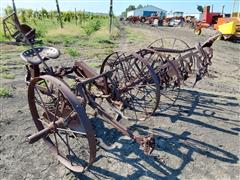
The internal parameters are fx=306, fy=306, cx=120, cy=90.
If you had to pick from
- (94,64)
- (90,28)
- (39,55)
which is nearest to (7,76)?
(94,64)

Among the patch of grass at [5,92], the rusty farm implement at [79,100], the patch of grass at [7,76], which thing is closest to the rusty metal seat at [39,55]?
the rusty farm implement at [79,100]

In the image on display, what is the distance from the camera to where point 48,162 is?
3709mm

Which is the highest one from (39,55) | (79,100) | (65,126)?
(39,55)

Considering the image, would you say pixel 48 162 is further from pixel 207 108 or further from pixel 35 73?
pixel 207 108

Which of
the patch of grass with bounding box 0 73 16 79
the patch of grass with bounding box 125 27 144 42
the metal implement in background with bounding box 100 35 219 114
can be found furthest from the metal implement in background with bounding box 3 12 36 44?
the patch of grass with bounding box 125 27 144 42

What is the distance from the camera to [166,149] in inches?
159

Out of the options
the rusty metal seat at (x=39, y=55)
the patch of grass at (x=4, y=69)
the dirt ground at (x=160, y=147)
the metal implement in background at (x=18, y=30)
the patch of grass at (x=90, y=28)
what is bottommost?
the dirt ground at (x=160, y=147)

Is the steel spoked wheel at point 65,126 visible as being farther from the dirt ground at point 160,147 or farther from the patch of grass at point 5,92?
the patch of grass at point 5,92

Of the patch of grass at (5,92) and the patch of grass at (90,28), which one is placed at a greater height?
the patch of grass at (90,28)

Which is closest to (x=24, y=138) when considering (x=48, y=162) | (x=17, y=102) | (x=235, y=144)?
(x=48, y=162)

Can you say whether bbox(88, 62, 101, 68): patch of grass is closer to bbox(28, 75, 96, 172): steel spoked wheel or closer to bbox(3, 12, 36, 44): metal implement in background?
bbox(3, 12, 36, 44): metal implement in background

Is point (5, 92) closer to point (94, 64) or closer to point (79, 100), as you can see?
point (79, 100)

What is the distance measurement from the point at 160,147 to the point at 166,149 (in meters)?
0.09

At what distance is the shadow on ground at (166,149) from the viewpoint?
3.54 m
